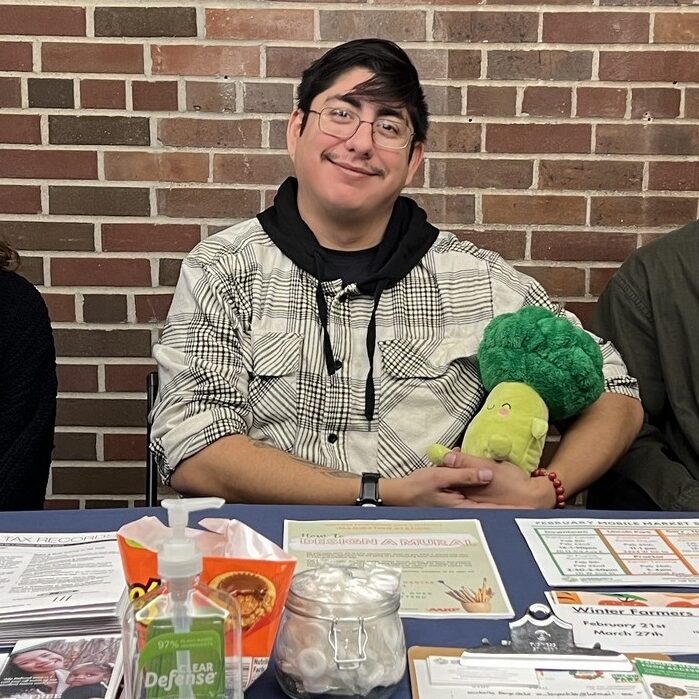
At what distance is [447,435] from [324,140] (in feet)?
2.12

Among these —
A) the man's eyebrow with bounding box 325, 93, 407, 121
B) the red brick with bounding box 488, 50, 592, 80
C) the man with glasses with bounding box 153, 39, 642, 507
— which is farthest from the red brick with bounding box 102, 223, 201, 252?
the red brick with bounding box 488, 50, 592, 80

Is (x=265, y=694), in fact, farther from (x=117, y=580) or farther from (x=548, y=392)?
(x=548, y=392)

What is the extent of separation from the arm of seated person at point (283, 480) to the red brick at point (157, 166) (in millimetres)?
849

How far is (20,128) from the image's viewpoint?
82.0 inches

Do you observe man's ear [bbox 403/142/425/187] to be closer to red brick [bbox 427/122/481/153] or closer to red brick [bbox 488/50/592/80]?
red brick [bbox 427/122/481/153]

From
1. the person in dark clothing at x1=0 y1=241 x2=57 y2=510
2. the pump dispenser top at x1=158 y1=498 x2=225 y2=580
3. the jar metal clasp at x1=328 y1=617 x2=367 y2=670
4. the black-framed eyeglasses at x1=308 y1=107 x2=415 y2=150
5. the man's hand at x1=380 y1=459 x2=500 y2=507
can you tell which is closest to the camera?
the pump dispenser top at x1=158 y1=498 x2=225 y2=580

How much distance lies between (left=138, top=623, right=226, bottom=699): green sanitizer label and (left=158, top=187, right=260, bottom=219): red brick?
Result: 5.23 ft

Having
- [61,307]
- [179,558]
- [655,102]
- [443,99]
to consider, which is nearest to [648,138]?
[655,102]

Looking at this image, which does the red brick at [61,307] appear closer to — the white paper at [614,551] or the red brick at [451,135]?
the red brick at [451,135]

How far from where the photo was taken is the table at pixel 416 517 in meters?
0.96

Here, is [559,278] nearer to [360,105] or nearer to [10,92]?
[360,105]

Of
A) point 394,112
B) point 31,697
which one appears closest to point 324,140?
point 394,112

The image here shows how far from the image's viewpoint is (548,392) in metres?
1.54

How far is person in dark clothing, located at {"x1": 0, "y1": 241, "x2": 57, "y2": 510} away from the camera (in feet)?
5.23
